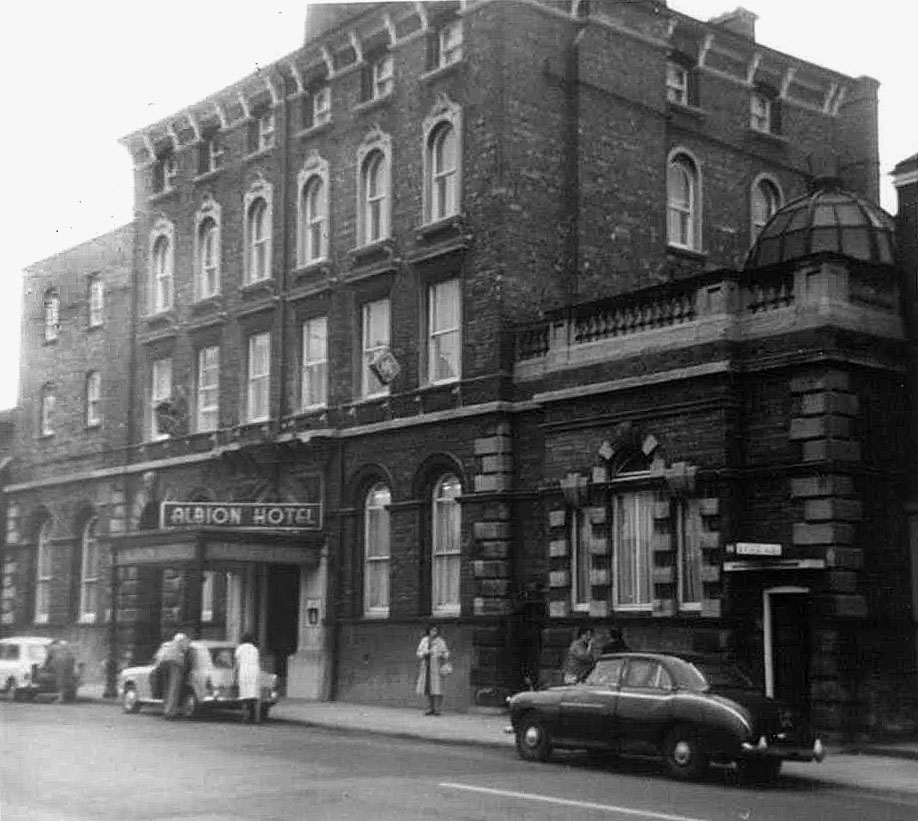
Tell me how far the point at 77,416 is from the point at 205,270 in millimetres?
8107

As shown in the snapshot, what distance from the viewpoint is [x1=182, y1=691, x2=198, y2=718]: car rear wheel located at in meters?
28.2

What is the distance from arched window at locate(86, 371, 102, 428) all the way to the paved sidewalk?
37.0 ft

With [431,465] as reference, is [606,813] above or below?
below

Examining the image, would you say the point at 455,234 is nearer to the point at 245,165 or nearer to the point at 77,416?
the point at 245,165

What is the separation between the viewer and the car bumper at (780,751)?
17.8m

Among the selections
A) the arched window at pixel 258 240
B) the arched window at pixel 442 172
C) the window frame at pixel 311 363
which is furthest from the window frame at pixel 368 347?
the arched window at pixel 258 240

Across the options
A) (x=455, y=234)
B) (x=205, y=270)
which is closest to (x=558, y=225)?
(x=455, y=234)

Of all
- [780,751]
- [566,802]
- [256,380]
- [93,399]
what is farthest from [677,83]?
[566,802]

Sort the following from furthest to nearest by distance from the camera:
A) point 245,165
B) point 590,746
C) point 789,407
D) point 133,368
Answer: point 133,368
point 245,165
point 789,407
point 590,746

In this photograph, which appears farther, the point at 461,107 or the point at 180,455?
the point at 180,455

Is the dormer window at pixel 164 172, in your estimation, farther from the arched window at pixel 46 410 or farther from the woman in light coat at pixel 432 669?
the woman in light coat at pixel 432 669

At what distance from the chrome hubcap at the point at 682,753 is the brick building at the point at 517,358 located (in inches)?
201

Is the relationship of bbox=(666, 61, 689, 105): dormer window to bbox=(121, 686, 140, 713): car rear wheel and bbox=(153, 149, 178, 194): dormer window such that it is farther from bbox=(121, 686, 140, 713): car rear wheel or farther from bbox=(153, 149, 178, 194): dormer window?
bbox=(121, 686, 140, 713): car rear wheel

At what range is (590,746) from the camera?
19.7 metres
